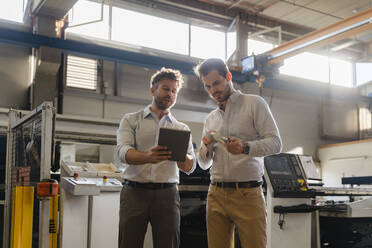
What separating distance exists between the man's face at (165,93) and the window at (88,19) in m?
4.76

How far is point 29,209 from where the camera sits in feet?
8.00

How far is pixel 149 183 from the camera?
7.20 feet

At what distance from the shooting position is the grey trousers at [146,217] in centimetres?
216

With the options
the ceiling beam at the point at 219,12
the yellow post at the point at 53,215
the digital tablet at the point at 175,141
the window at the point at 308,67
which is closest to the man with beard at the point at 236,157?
the digital tablet at the point at 175,141

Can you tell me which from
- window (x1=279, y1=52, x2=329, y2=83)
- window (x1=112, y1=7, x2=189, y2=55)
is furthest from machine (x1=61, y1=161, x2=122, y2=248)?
window (x1=279, y1=52, x2=329, y2=83)

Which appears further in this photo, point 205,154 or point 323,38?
point 323,38

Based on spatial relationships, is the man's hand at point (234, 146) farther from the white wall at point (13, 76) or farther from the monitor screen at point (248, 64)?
the white wall at point (13, 76)

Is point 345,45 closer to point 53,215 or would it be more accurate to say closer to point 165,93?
point 165,93

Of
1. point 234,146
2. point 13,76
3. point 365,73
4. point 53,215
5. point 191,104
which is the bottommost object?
point 53,215

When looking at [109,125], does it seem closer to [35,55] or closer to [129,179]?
[35,55]

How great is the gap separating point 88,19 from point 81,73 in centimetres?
95

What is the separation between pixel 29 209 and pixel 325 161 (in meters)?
8.28

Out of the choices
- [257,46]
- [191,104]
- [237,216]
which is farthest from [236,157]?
[257,46]

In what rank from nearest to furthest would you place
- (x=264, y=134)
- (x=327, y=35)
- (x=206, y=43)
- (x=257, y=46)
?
(x=264, y=134) → (x=327, y=35) → (x=206, y=43) → (x=257, y=46)
